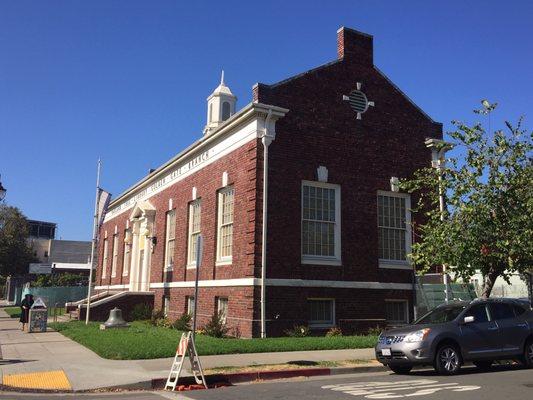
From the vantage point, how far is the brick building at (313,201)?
58.1 feet

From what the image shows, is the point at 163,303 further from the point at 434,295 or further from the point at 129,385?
the point at 129,385

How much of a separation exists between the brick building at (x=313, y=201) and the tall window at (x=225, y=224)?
0.13 feet

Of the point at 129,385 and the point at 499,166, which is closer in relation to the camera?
the point at 129,385

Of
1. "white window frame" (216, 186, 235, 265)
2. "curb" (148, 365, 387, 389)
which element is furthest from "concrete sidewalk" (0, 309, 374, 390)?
"white window frame" (216, 186, 235, 265)

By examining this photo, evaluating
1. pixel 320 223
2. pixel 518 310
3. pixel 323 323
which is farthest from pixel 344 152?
pixel 518 310

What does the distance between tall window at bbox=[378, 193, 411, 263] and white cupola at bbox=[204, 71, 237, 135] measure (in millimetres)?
13408

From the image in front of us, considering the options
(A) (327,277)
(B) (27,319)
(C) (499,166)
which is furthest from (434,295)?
(B) (27,319)

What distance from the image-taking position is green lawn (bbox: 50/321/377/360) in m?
13.6

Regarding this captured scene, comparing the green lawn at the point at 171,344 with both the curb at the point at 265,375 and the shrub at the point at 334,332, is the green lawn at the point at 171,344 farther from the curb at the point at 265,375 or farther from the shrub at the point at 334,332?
the curb at the point at 265,375

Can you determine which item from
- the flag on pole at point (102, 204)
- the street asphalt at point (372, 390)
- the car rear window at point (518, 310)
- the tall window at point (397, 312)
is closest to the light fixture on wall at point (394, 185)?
the tall window at point (397, 312)

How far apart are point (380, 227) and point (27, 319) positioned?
→ 582 inches

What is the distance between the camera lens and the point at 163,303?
25.5 m

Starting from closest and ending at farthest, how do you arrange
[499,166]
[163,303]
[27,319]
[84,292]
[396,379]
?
[396,379] → [499,166] → [27,319] → [163,303] → [84,292]

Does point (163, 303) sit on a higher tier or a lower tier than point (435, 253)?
lower
